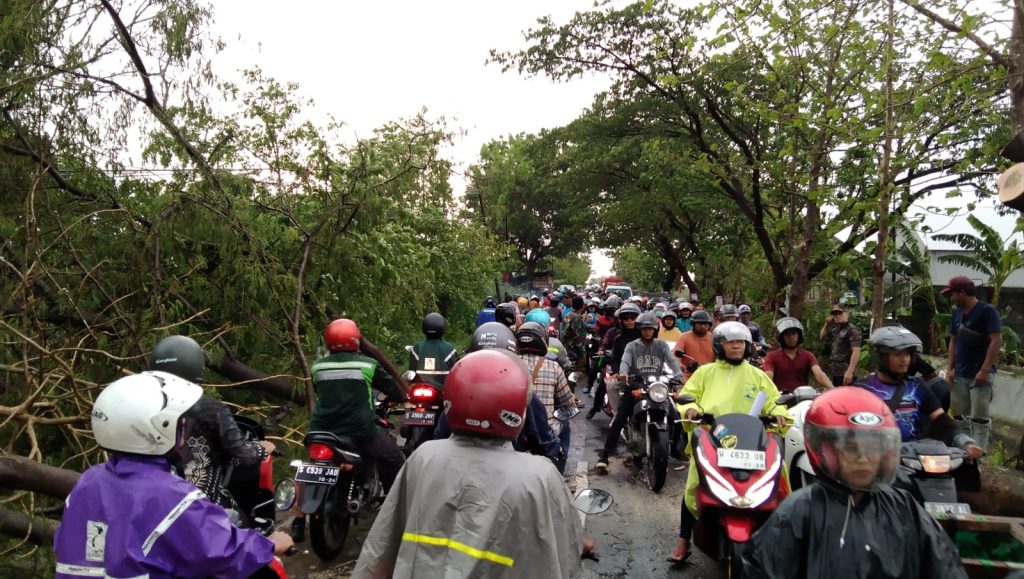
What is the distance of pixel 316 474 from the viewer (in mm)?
4355

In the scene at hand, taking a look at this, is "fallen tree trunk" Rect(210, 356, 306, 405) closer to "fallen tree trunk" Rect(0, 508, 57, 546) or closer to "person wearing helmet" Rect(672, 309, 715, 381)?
"fallen tree trunk" Rect(0, 508, 57, 546)

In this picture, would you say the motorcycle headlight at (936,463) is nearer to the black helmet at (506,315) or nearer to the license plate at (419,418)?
the license plate at (419,418)

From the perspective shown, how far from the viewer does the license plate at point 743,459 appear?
12.6 ft

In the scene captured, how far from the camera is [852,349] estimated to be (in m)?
8.78

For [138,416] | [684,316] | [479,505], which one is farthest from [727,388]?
[684,316]

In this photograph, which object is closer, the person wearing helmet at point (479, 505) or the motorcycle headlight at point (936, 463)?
the person wearing helmet at point (479, 505)

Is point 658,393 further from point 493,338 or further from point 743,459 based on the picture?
point 743,459

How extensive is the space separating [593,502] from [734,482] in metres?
1.24

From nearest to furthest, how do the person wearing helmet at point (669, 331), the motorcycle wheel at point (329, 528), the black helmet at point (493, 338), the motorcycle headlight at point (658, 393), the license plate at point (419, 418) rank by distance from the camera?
1. the motorcycle wheel at point (329, 528)
2. the black helmet at point (493, 338)
3. the license plate at point (419, 418)
4. the motorcycle headlight at point (658, 393)
5. the person wearing helmet at point (669, 331)

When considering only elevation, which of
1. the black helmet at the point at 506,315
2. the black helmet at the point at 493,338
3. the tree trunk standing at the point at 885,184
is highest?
the tree trunk standing at the point at 885,184

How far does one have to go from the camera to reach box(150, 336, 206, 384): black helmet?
3568 mm

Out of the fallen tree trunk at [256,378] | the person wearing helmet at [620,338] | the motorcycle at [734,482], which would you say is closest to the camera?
the motorcycle at [734,482]

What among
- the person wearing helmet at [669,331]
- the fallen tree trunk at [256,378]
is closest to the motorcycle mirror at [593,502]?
the fallen tree trunk at [256,378]

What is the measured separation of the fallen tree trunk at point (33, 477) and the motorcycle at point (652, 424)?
14.6 feet
